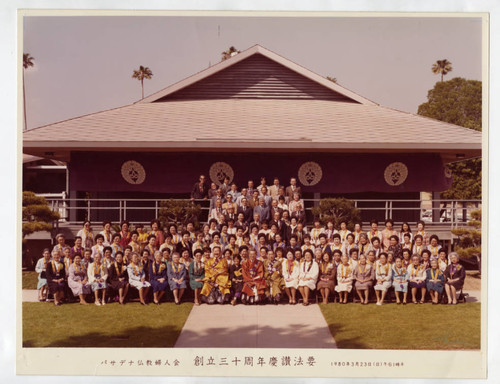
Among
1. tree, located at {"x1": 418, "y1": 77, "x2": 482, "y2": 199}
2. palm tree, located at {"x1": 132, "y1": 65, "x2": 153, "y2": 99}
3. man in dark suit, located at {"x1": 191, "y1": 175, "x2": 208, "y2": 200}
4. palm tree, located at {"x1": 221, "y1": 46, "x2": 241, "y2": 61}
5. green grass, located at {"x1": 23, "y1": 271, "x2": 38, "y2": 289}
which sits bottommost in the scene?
green grass, located at {"x1": 23, "y1": 271, "x2": 38, "y2": 289}

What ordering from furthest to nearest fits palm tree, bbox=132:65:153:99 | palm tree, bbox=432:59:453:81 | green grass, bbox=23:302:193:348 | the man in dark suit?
the man in dark suit, palm tree, bbox=132:65:153:99, palm tree, bbox=432:59:453:81, green grass, bbox=23:302:193:348

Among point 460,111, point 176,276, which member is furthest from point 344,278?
point 460,111

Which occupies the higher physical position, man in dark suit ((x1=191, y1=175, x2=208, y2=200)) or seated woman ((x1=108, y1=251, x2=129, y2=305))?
man in dark suit ((x1=191, y1=175, x2=208, y2=200))

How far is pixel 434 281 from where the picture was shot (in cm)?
808

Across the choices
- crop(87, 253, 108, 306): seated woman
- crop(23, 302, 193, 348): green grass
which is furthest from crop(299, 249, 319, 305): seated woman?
crop(87, 253, 108, 306): seated woman

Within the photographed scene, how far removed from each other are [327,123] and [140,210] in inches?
190

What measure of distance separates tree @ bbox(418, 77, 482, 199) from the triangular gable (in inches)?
68.1

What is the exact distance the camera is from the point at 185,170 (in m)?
10.9

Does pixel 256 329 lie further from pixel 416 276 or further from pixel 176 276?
pixel 416 276

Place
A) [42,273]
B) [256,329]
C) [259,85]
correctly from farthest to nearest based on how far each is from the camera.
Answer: [259,85] < [42,273] < [256,329]

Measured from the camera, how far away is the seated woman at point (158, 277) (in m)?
8.01

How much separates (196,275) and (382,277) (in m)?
3.26

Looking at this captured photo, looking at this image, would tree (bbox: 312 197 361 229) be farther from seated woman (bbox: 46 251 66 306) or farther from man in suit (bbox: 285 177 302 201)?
seated woman (bbox: 46 251 66 306)

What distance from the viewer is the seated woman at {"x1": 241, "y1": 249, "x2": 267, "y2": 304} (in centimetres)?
793
